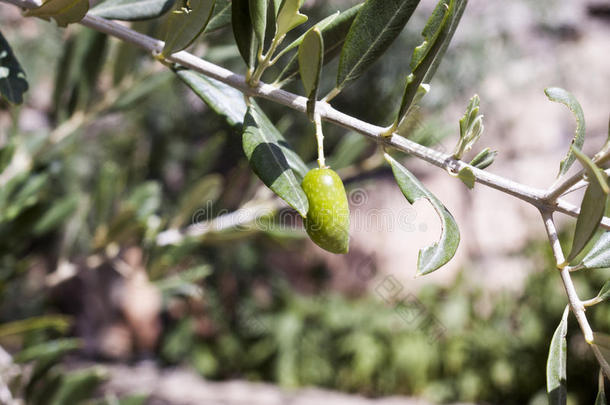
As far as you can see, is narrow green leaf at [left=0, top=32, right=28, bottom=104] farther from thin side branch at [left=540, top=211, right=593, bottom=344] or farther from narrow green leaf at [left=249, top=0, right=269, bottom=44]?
thin side branch at [left=540, top=211, right=593, bottom=344]

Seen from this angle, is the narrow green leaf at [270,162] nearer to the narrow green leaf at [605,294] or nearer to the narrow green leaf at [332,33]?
the narrow green leaf at [332,33]

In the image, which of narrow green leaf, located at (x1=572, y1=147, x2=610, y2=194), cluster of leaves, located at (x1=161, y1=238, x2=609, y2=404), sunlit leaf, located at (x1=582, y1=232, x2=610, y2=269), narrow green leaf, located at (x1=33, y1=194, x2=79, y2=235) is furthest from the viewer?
cluster of leaves, located at (x1=161, y1=238, x2=609, y2=404)

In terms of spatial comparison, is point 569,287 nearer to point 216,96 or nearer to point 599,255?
point 599,255

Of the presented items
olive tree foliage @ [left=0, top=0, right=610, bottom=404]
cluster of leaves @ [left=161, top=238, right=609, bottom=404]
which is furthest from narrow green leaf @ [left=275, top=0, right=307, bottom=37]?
cluster of leaves @ [left=161, top=238, right=609, bottom=404]

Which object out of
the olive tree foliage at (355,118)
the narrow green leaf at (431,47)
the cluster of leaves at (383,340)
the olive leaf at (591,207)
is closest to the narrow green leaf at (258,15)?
the olive tree foliage at (355,118)

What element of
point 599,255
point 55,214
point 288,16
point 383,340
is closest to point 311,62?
point 288,16

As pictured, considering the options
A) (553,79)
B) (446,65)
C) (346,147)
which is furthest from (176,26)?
(553,79)
